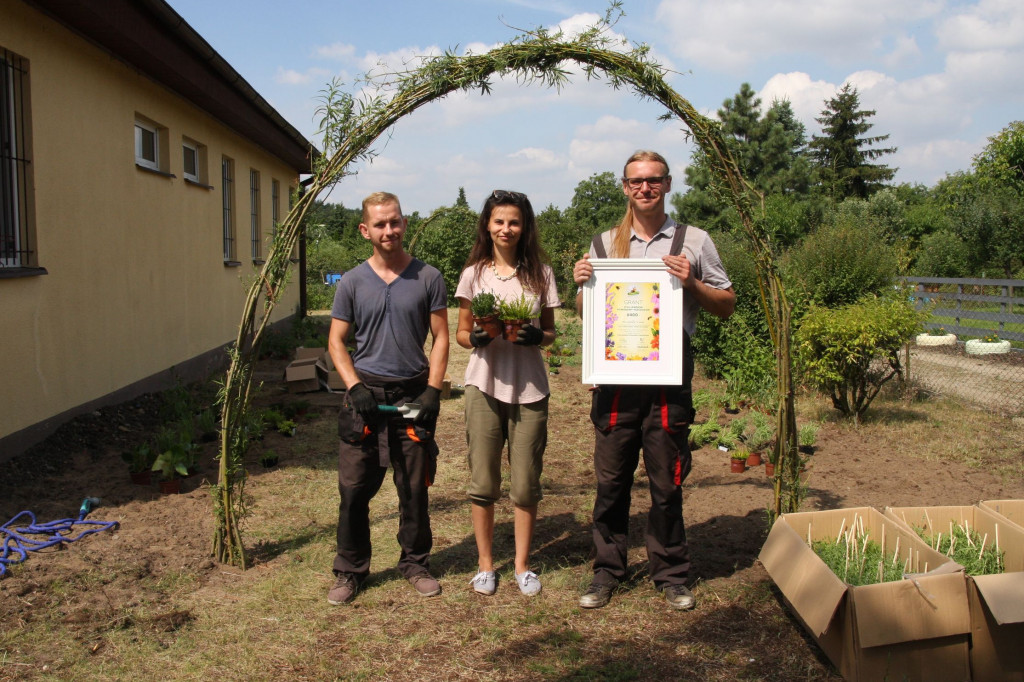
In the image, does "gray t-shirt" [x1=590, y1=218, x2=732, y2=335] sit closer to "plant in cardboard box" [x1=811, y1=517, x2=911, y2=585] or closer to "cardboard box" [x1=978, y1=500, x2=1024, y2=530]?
"plant in cardboard box" [x1=811, y1=517, x2=911, y2=585]

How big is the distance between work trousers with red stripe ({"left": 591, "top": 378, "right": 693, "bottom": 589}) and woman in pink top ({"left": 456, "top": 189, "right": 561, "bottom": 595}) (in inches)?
12.5

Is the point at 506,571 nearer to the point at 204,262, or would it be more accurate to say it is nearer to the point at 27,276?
the point at 27,276

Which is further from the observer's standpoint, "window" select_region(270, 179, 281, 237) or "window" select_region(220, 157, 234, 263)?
"window" select_region(270, 179, 281, 237)

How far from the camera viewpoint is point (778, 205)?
30.2 m

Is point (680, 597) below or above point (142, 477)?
below

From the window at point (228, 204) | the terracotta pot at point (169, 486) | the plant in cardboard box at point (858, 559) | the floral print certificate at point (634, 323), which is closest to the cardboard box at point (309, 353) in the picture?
the window at point (228, 204)

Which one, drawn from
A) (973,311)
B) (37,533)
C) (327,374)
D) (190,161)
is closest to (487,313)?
(37,533)

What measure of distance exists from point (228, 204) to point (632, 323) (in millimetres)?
10067

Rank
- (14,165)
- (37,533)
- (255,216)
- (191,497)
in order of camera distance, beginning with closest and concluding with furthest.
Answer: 1. (37,533)
2. (191,497)
3. (14,165)
4. (255,216)

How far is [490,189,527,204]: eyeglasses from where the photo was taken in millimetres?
3498

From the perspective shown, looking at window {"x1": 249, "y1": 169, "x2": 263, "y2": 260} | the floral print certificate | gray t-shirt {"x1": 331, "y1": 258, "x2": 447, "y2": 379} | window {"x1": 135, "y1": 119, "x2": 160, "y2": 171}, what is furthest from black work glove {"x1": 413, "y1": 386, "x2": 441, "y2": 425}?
window {"x1": 249, "y1": 169, "x2": 263, "y2": 260}

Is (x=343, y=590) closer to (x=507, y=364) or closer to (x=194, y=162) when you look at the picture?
(x=507, y=364)

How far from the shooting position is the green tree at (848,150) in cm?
4453

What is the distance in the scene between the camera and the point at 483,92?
3.87m
